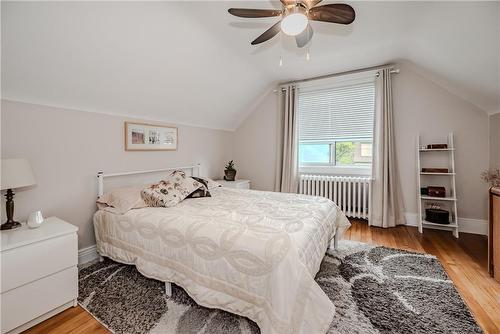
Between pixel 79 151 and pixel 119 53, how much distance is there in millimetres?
1097

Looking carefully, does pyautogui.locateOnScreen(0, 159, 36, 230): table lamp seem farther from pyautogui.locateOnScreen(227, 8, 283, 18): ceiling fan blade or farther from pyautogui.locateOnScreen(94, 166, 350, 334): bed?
pyautogui.locateOnScreen(227, 8, 283, 18): ceiling fan blade

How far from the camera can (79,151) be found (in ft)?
7.48

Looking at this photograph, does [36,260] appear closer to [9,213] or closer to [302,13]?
[9,213]

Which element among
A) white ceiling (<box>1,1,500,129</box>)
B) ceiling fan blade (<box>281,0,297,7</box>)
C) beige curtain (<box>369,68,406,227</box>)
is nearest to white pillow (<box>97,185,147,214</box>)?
white ceiling (<box>1,1,500,129</box>)

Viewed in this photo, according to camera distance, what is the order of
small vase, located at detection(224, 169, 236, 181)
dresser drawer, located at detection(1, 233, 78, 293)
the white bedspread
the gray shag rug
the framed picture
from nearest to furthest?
the white bedspread < dresser drawer, located at detection(1, 233, 78, 293) < the gray shag rug < the framed picture < small vase, located at detection(224, 169, 236, 181)

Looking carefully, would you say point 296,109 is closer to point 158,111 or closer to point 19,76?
point 158,111

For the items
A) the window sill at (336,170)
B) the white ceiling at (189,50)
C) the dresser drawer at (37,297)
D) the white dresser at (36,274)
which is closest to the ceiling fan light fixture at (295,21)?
the white ceiling at (189,50)

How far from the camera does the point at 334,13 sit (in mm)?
1729

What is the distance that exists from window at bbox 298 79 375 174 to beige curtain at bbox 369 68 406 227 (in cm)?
16

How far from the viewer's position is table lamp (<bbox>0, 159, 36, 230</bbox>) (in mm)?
1574

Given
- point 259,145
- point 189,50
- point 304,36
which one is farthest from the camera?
point 259,145

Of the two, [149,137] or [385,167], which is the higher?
[149,137]

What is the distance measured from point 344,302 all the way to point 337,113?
10.1 ft

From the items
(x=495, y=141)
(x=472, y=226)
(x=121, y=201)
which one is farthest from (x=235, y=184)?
(x=495, y=141)
